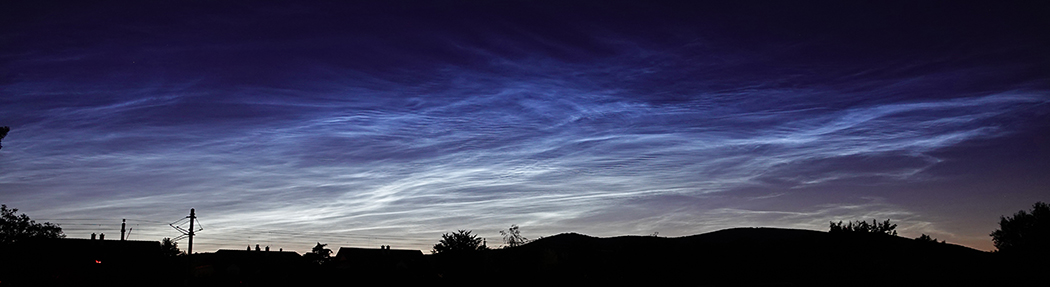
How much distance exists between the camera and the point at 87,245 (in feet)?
276

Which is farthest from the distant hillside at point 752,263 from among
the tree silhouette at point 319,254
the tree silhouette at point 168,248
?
A: the tree silhouette at point 168,248

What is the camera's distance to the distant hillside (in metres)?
51.8

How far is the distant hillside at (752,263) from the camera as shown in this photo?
2037 inches

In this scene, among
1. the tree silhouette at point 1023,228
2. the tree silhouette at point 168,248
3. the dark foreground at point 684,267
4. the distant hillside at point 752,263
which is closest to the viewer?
the dark foreground at point 684,267

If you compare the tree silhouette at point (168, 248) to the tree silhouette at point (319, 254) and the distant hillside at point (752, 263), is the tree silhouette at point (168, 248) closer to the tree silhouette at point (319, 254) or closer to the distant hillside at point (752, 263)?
the tree silhouette at point (319, 254)

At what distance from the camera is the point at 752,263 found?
56.8 meters

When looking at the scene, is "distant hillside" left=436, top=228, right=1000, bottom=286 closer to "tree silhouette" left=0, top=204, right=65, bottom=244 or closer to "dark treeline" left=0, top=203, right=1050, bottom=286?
"dark treeline" left=0, top=203, right=1050, bottom=286

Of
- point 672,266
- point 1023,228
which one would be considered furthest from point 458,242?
point 1023,228

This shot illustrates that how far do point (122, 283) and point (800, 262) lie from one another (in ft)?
213

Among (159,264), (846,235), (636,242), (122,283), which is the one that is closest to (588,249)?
(636,242)

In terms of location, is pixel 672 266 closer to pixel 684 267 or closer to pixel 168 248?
pixel 684 267

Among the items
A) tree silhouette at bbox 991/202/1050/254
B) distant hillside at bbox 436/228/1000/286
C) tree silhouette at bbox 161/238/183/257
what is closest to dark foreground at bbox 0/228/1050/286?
distant hillside at bbox 436/228/1000/286

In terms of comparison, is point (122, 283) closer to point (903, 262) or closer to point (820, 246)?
point (820, 246)

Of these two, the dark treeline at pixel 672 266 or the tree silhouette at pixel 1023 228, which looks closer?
the dark treeline at pixel 672 266
